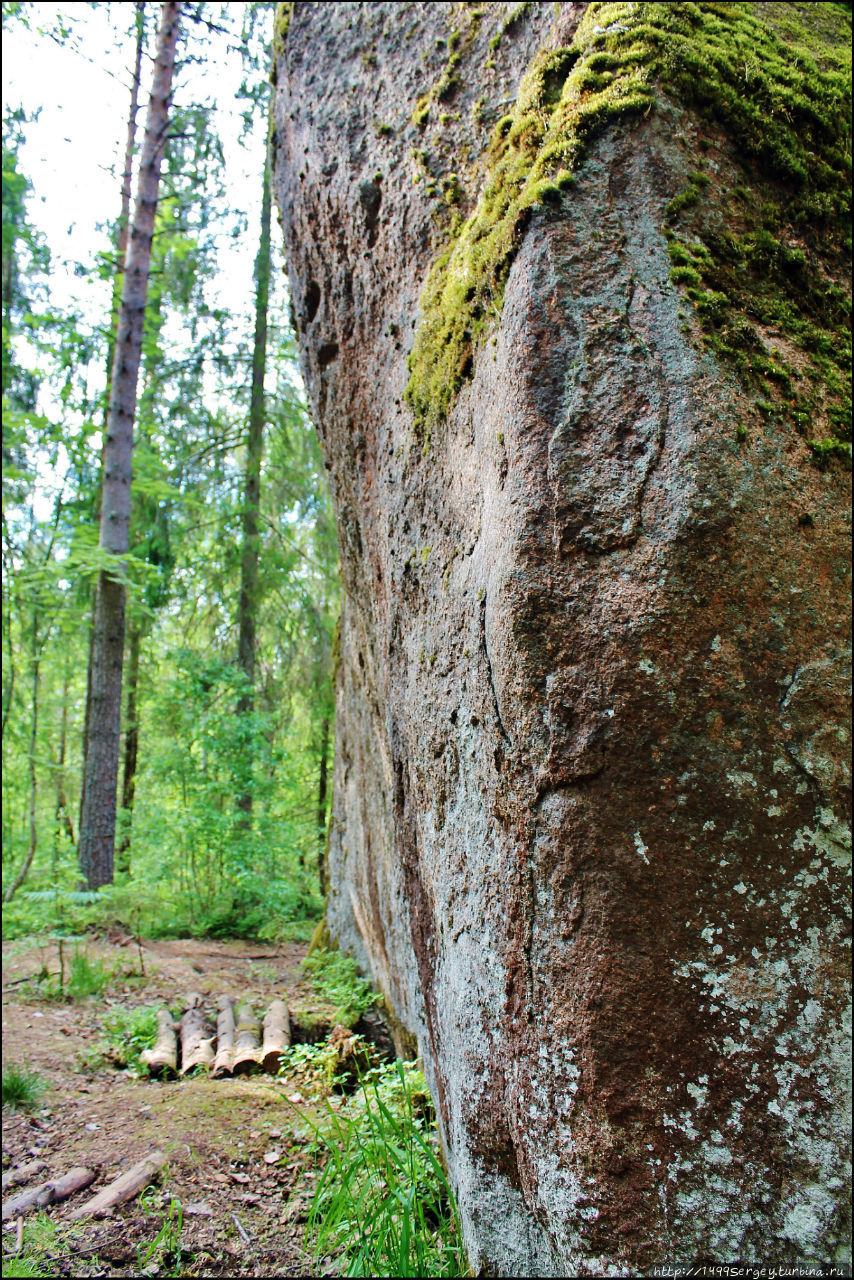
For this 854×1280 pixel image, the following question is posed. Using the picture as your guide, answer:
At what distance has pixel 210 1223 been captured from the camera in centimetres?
272

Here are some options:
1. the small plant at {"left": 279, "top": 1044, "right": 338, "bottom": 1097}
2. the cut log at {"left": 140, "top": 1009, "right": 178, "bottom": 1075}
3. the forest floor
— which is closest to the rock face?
the forest floor

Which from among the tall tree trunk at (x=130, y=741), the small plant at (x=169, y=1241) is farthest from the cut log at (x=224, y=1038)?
the tall tree trunk at (x=130, y=741)

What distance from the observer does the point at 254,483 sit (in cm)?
1091

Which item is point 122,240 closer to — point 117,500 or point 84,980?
point 117,500

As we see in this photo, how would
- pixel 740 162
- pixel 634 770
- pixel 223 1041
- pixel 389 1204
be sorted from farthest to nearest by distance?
pixel 223 1041
pixel 389 1204
pixel 740 162
pixel 634 770

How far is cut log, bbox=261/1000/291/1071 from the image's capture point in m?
4.25

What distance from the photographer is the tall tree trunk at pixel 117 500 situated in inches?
315

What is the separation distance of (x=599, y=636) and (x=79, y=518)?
31.8 ft

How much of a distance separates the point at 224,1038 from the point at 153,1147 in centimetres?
138

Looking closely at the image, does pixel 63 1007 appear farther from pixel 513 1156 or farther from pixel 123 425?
pixel 123 425

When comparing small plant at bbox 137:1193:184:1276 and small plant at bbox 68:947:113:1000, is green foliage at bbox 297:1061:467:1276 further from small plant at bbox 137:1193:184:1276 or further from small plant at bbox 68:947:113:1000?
small plant at bbox 68:947:113:1000

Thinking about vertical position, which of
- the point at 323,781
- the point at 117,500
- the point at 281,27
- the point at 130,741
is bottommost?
the point at 323,781

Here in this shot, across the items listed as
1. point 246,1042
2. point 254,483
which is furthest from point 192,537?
point 246,1042

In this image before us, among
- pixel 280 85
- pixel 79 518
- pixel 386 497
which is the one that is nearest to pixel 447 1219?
pixel 386 497
